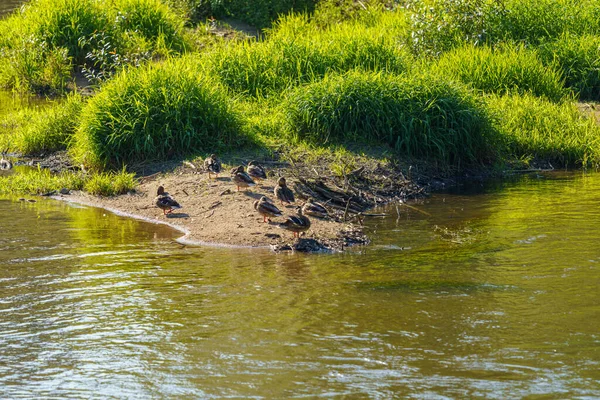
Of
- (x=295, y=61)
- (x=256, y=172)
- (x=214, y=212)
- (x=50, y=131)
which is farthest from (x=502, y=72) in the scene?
(x=50, y=131)

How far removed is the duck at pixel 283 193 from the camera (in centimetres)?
1055

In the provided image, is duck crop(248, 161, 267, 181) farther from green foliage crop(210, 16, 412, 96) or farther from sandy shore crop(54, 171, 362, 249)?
green foliage crop(210, 16, 412, 96)

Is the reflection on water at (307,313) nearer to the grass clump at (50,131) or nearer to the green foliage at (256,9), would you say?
the grass clump at (50,131)

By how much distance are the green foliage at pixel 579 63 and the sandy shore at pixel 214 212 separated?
656 cm

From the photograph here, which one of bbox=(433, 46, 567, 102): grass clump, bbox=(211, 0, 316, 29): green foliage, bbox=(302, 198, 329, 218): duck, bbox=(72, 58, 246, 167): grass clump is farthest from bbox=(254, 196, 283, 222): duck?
bbox=(211, 0, 316, 29): green foliage

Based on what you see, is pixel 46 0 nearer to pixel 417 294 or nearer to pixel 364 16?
pixel 364 16

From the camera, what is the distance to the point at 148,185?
1188 cm

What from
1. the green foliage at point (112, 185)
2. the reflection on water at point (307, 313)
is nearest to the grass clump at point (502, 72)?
the reflection on water at point (307, 313)

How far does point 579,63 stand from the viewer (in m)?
15.8

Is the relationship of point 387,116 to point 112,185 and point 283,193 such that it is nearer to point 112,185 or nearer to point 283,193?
point 283,193

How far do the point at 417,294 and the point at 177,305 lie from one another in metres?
2.01

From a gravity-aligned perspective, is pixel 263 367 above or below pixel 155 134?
below

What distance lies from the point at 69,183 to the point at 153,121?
1349 millimetres

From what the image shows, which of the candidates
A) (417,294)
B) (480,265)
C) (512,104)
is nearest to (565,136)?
(512,104)
